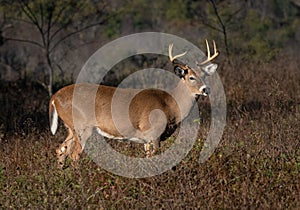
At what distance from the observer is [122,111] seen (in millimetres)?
8148

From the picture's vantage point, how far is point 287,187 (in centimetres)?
568

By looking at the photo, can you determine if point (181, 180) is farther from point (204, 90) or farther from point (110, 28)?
point (110, 28)

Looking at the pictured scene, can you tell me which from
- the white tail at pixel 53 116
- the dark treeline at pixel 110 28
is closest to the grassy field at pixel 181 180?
the white tail at pixel 53 116

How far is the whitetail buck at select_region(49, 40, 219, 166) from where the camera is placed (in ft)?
26.2

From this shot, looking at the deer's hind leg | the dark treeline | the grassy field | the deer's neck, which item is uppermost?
the grassy field

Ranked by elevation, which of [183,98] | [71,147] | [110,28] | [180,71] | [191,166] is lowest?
[110,28]

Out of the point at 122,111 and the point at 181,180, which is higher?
the point at 181,180

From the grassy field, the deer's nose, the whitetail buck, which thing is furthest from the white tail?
the deer's nose

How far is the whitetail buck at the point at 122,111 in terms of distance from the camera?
26.2ft

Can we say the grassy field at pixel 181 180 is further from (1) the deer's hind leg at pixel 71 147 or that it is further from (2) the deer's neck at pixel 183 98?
(2) the deer's neck at pixel 183 98

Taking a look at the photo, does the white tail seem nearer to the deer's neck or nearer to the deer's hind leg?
the deer's hind leg

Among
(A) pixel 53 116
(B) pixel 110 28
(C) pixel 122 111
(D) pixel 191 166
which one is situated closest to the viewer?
(D) pixel 191 166

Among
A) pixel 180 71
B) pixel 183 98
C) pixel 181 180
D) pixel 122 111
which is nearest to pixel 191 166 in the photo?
pixel 181 180

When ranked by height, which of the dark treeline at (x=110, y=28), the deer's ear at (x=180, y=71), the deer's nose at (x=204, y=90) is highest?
the deer's ear at (x=180, y=71)
